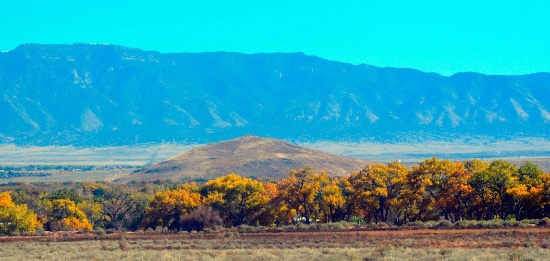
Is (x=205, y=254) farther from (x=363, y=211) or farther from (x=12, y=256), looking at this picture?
(x=363, y=211)

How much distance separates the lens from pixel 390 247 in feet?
116

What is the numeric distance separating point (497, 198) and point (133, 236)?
26.1 metres

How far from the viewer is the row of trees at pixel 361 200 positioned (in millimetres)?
53688

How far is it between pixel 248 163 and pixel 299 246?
124448mm

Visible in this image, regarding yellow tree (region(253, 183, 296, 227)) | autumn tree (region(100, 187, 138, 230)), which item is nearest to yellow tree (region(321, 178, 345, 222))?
yellow tree (region(253, 183, 296, 227))

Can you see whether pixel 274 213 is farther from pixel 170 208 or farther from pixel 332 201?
pixel 170 208

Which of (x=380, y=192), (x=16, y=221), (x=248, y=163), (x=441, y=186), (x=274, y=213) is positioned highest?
(x=248, y=163)

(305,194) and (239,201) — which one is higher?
(305,194)

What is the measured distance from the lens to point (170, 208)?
2393 inches

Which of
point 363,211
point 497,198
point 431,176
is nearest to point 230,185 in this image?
point 363,211

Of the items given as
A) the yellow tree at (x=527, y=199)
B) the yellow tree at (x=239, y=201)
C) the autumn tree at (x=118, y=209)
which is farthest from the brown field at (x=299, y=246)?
the autumn tree at (x=118, y=209)

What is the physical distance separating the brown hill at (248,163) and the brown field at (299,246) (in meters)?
102

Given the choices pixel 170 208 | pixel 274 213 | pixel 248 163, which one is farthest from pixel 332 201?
pixel 248 163

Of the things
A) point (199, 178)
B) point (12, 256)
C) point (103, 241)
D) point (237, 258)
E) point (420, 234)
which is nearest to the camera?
point (237, 258)
